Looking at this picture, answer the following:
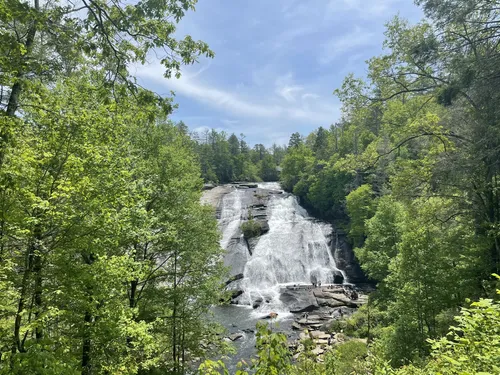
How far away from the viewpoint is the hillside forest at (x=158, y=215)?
178 inches

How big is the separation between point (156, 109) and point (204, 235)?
8.57 metres

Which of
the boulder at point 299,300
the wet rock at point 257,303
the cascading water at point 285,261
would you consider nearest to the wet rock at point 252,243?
the cascading water at point 285,261

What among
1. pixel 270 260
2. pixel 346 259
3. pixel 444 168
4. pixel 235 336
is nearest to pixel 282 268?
pixel 270 260

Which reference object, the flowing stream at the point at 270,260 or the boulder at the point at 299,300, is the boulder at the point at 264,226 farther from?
the boulder at the point at 299,300

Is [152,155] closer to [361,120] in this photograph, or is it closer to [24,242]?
[24,242]

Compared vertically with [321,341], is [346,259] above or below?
above

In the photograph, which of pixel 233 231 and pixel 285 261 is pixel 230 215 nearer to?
pixel 233 231

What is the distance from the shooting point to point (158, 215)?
10.9 m

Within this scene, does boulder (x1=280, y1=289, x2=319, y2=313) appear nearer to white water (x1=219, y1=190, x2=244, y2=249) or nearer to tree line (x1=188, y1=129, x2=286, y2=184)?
white water (x1=219, y1=190, x2=244, y2=249)

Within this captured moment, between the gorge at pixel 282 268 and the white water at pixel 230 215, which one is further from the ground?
the white water at pixel 230 215

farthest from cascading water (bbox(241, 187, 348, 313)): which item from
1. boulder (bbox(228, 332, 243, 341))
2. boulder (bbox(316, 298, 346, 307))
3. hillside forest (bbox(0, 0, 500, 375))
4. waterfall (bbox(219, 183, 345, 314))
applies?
hillside forest (bbox(0, 0, 500, 375))

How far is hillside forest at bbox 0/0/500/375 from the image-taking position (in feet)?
14.9

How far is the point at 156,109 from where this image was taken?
4.85 meters

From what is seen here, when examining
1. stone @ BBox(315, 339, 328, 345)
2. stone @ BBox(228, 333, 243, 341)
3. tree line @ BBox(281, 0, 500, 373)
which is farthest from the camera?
stone @ BBox(228, 333, 243, 341)
